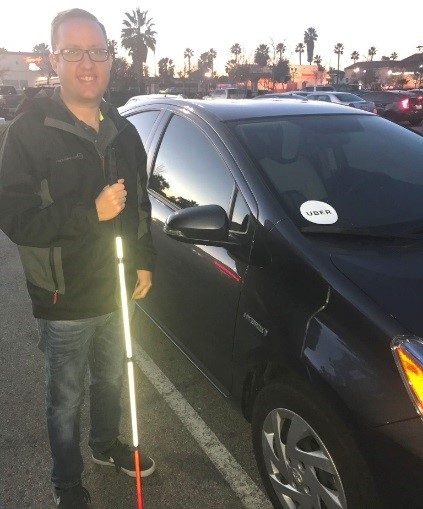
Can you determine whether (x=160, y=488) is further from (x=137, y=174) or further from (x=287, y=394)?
(x=137, y=174)

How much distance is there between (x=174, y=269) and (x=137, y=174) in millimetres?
818

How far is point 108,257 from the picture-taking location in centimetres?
189

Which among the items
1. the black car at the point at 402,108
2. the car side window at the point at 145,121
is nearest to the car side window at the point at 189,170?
the car side window at the point at 145,121

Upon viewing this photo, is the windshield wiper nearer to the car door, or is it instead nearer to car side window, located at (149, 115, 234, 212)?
the car door

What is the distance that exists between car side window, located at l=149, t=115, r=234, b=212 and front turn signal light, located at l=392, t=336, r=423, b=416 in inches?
41.1

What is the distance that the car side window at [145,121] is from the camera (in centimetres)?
333

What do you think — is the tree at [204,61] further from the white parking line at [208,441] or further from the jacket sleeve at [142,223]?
the jacket sleeve at [142,223]

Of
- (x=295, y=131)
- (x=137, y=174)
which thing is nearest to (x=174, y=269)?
(x=137, y=174)

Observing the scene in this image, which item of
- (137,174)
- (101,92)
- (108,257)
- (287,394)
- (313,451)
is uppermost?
(101,92)

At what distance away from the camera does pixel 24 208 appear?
1.60 meters

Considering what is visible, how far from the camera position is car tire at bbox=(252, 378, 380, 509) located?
1.55 metres

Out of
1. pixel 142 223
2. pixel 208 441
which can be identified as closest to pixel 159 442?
pixel 208 441

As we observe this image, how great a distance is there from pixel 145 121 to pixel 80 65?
5.76 feet

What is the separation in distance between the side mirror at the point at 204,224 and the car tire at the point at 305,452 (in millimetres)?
655
